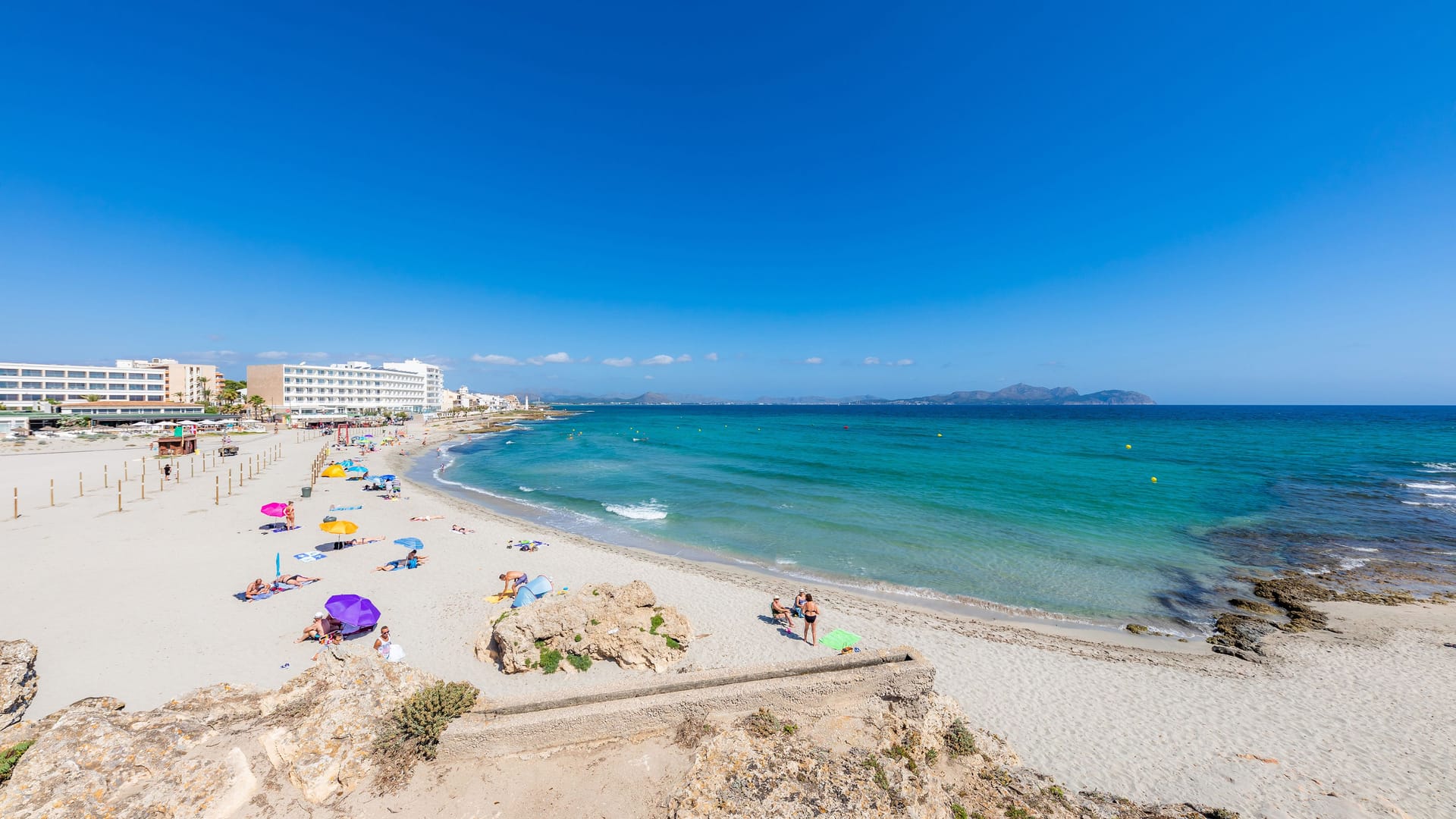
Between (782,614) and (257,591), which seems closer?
(782,614)

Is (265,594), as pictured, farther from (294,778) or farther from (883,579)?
(883,579)

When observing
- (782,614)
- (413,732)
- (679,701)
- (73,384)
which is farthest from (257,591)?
(73,384)

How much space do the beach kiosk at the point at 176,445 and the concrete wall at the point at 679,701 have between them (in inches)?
1989

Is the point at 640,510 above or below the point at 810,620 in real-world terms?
below

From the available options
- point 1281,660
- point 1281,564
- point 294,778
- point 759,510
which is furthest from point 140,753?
point 1281,564

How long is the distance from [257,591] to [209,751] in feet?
35.7

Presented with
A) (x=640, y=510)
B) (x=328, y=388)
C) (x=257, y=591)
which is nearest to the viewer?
(x=257, y=591)

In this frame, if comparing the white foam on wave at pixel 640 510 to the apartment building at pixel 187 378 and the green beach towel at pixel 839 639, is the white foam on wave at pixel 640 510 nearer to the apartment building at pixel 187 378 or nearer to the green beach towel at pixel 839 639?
the green beach towel at pixel 839 639

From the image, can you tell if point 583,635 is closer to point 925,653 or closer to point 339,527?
point 925,653

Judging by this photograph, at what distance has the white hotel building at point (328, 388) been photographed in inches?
3991

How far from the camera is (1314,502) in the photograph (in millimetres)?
31391

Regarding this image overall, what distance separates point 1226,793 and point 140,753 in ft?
50.7

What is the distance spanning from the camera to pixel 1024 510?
28.9 m

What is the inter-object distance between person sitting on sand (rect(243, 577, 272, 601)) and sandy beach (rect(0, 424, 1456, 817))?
1.28 feet
